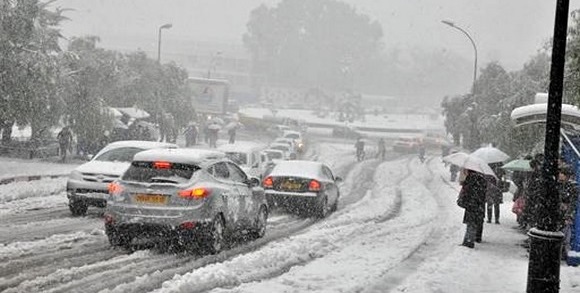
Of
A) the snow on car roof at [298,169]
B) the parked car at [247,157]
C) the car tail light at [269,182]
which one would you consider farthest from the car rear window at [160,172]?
the parked car at [247,157]

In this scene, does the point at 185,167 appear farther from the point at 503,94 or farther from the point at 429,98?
the point at 429,98

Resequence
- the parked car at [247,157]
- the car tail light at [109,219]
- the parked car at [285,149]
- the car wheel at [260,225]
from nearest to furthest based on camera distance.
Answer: the car tail light at [109,219], the car wheel at [260,225], the parked car at [247,157], the parked car at [285,149]

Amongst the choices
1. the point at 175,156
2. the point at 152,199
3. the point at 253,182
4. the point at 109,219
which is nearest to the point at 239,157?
the point at 253,182

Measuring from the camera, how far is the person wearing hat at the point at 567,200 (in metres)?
12.6

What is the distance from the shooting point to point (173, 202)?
1162cm

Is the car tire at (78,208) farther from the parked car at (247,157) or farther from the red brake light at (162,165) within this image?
the parked car at (247,157)

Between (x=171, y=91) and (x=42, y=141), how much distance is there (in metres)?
15.1

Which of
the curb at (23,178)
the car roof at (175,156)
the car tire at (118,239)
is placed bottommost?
the curb at (23,178)

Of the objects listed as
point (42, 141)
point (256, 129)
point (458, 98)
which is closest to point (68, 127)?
point (42, 141)

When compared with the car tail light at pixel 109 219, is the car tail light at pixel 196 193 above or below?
above

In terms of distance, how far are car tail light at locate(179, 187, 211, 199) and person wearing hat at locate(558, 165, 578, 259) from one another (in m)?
5.77

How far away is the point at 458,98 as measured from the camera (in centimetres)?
5159

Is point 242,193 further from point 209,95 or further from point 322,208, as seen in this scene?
point 209,95

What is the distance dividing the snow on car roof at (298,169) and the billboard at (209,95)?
53.6 m
